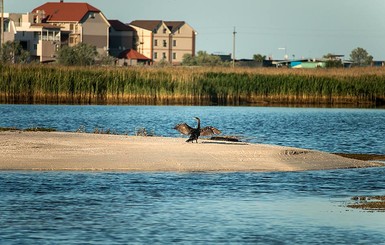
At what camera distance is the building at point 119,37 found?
161 meters

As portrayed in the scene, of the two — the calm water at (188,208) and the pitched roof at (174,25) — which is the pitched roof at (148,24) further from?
the calm water at (188,208)

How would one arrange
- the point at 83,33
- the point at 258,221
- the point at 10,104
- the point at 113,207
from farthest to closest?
the point at 83,33 → the point at 10,104 → the point at 113,207 → the point at 258,221

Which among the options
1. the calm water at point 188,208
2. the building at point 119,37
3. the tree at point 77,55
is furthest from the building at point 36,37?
the calm water at point 188,208

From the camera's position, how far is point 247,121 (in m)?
53.1

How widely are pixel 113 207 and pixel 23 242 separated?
160 inches

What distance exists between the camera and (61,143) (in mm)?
29859

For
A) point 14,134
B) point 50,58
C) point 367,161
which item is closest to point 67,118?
point 14,134

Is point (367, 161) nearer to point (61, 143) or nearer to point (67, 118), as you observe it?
point (61, 143)

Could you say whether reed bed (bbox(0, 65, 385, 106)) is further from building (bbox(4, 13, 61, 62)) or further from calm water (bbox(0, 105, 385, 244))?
building (bbox(4, 13, 61, 62))

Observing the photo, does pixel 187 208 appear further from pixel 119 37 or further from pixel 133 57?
pixel 119 37

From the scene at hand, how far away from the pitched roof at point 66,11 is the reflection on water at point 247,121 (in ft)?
291

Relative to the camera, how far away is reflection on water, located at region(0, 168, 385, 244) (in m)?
18.4

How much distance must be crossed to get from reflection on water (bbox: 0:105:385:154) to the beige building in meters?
106

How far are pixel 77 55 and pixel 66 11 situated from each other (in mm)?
39281
